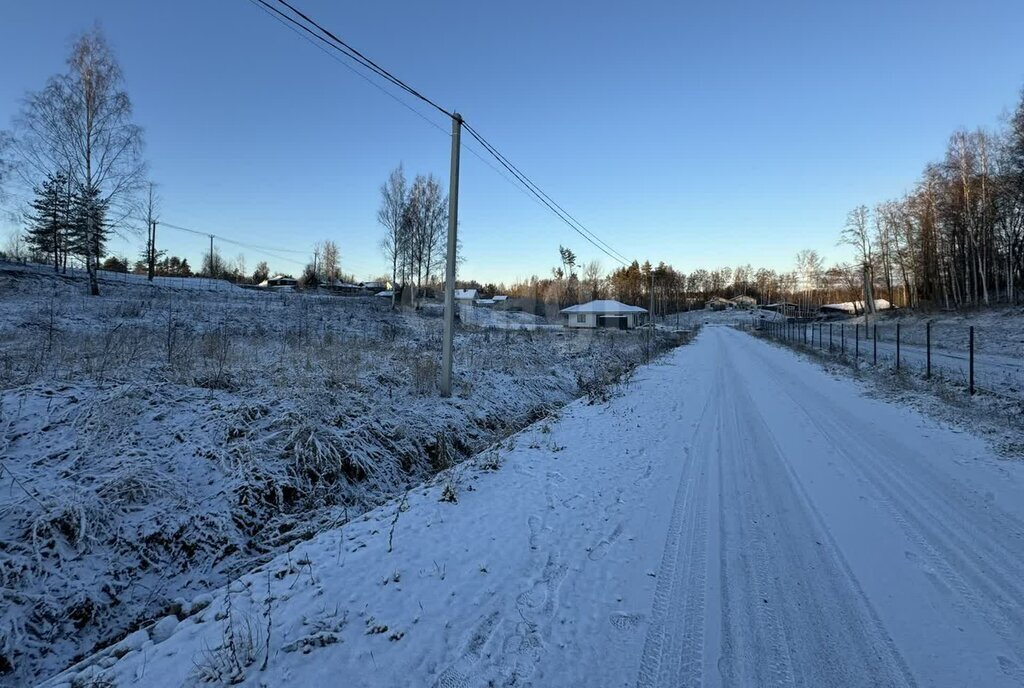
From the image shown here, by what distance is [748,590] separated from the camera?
3254 millimetres

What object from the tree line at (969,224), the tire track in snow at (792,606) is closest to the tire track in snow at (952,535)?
the tire track in snow at (792,606)

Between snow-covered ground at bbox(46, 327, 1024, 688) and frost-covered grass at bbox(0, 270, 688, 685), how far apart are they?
0.94 m

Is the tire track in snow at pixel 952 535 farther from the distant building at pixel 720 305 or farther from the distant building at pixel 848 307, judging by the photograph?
the distant building at pixel 720 305

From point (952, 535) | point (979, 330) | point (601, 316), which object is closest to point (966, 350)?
point (979, 330)

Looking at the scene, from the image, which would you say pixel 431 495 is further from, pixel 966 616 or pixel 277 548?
pixel 966 616

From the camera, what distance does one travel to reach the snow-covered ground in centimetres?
258

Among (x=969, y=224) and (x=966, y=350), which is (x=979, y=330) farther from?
(x=969, y=224)

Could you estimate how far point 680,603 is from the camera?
3131 mm

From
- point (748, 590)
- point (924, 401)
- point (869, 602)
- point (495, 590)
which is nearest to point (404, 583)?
point (495, 590)

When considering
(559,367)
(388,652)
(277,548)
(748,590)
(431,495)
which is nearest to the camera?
(388,652)

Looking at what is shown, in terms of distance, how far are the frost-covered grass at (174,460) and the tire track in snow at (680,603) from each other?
3.66 meters

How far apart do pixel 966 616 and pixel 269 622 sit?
4482 mm

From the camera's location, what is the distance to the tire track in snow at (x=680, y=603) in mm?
2535

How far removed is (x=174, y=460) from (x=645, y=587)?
537 centimetres
